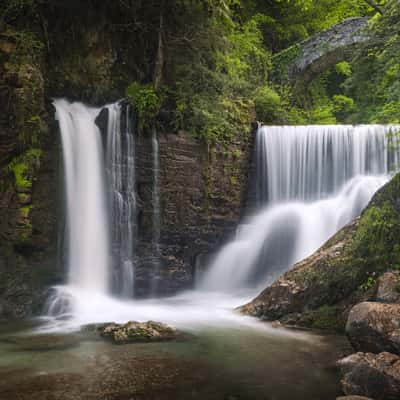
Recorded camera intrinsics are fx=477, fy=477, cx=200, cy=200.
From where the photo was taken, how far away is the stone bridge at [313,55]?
689 inches

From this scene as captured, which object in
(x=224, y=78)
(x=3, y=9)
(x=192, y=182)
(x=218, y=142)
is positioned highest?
(x=3, y=9)

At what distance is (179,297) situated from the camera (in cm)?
1109

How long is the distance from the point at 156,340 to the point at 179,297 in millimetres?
4593

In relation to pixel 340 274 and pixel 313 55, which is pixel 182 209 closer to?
pixel 340 274

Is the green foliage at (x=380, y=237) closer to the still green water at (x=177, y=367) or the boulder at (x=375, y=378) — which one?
the still green water at (x=177, y=367)

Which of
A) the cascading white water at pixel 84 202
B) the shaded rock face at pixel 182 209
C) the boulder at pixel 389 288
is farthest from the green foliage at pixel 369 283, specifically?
the cascading white water at pixel 84 202

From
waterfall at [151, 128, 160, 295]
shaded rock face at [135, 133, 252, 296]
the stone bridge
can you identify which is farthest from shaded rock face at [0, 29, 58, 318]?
the stone bridge

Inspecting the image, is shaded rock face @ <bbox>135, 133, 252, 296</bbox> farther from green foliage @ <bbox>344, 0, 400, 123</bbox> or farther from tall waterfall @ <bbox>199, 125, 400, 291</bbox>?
green foliage @ <bbox>344, 0, 400, 123</bbox>

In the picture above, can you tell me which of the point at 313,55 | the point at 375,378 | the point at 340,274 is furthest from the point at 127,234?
the point at 313,55

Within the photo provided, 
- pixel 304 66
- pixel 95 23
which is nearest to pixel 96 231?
pixel 95 23

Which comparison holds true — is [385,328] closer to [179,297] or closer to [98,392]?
[98,392]

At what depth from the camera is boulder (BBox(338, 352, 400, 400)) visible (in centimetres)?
436

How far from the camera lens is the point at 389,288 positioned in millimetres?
6543

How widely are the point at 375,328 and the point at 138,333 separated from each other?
3113 millimetres
